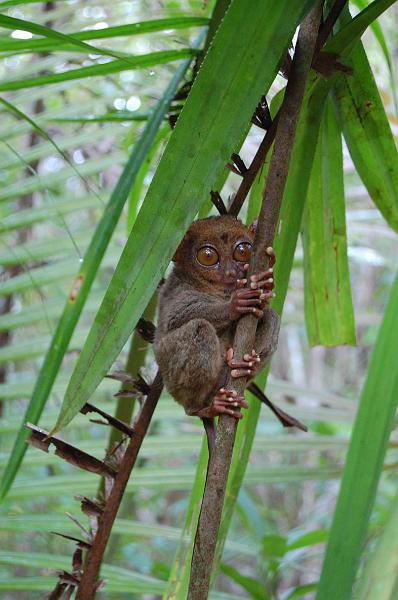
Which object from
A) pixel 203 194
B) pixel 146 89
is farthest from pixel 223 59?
pixel 146 89

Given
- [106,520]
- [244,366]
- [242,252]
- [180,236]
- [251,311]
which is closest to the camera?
[180,236]

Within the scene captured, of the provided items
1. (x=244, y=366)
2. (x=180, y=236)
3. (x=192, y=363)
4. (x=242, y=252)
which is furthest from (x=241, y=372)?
(x=242, y=252)

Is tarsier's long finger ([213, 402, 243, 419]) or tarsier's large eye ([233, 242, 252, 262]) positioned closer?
tarsier's long finger ([213, 402, 243, 419])

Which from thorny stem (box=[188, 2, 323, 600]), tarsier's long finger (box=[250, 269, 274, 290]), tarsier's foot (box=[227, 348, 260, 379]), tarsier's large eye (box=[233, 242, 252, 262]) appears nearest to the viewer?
thorny stem (box=[188, 2, 323, 600])

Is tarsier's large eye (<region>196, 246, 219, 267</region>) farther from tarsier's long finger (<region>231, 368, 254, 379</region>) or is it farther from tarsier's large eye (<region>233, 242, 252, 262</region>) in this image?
tarsier's long finger (<region>231, 368, 254, 379</region>)

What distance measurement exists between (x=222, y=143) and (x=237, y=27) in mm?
166

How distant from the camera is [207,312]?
188 cm

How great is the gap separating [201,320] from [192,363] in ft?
0.42

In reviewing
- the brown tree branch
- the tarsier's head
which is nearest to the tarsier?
the tarsier's head

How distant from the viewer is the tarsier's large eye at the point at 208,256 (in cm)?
200

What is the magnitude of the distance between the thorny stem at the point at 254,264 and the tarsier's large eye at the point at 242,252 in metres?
0.51

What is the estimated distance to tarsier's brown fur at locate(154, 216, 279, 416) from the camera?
1.80 meters

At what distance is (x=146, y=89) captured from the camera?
3170mm

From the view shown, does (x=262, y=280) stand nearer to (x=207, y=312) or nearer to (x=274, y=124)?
(x=274, y=124)
